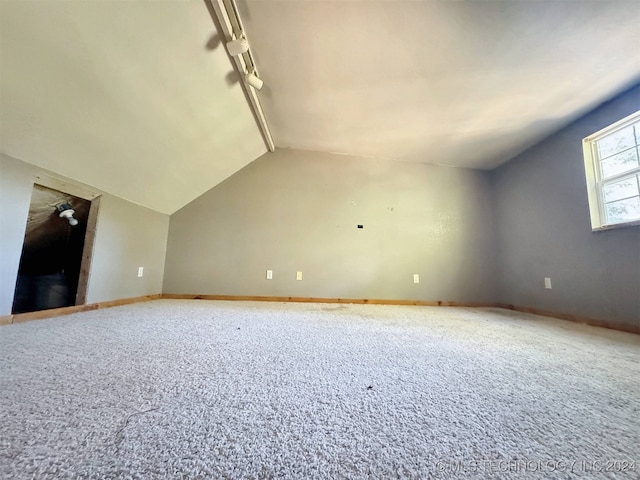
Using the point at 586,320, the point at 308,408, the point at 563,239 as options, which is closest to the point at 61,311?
the point at 308,408

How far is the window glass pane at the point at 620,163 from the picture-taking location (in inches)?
73.9

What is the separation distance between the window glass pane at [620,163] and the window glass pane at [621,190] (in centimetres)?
9

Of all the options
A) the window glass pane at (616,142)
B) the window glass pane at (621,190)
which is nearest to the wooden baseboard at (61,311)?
the window glass pane at (621,190)

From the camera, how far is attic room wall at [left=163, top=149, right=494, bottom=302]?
284cm

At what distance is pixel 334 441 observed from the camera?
0.50m

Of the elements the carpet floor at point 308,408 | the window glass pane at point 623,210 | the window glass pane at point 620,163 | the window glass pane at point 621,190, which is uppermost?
the window glass pane at point 620,163

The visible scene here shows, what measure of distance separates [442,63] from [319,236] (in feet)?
6.41

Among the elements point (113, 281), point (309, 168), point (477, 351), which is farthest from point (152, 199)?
point (477, 351)

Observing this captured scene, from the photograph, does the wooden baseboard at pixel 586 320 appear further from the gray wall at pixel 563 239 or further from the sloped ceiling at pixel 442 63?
the sloped ceiling at pixel 442 63

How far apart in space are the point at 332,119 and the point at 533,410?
7.99 feet

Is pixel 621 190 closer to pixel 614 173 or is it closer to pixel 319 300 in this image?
pixel 614 173

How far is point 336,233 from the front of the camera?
2955 millimetres

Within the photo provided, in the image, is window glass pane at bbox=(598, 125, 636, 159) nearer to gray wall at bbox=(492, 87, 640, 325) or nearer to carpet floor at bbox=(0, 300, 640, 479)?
gray wall at bbox=(492, 87, 640, 325)

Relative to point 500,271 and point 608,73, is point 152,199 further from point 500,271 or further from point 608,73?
point 500,271
